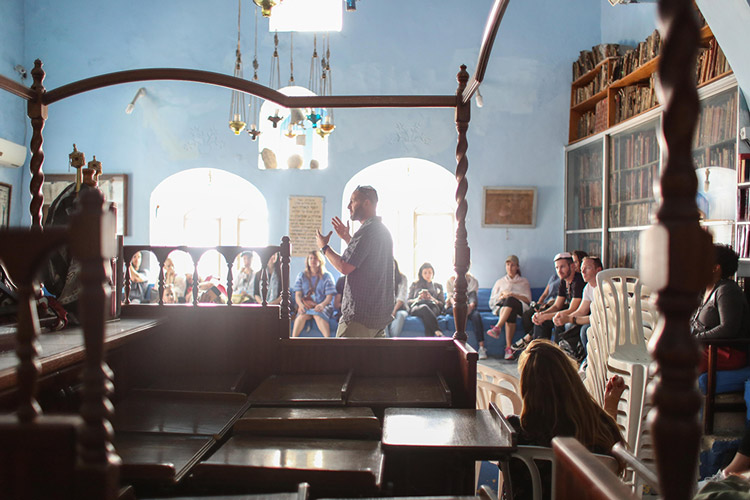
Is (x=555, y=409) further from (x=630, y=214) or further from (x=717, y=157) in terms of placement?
(x=630, y=214)

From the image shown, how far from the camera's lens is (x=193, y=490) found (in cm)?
168

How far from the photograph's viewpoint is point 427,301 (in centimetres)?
632

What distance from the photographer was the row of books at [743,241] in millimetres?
3920

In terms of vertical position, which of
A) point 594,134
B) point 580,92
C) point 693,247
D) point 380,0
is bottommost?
point 693,247

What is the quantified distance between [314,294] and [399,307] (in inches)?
39.5

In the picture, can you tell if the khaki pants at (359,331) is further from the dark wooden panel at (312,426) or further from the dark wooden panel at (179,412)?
the dark wooden panel at (312,426)

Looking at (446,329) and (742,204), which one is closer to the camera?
(742,204)

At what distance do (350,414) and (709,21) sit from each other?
355 centimetres

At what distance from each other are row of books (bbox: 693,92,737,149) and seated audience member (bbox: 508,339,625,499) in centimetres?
306

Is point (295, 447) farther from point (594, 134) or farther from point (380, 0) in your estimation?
point (380, 0)

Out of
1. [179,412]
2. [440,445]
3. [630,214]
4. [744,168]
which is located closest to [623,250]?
[630,214]

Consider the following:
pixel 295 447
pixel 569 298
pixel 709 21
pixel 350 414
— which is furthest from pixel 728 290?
pixel 295 447

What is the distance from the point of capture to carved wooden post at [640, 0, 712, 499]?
0.66 m

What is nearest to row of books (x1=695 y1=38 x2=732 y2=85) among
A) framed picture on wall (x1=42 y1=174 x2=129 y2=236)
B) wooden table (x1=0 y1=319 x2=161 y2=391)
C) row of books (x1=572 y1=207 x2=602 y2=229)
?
row of books (x1=572 y1=207 x2=602 y2=229)
